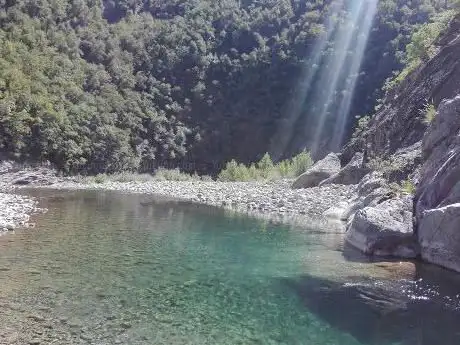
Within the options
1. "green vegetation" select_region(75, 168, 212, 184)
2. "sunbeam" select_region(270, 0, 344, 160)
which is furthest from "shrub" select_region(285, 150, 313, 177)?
"sunbeam" select_region(270, 0, 344, 160)

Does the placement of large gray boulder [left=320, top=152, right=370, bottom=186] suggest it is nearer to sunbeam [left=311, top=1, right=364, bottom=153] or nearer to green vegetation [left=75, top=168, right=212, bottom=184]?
green vegetation [left=75, top=168, right=212, bottom=184]

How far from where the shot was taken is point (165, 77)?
94875 mm

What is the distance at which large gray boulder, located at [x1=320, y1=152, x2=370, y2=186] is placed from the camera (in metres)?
33.6

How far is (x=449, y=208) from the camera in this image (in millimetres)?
13633

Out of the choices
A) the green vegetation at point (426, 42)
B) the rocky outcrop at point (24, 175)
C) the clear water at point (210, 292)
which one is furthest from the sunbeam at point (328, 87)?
the clear water at point (210, 292)

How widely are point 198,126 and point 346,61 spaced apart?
2847 cm

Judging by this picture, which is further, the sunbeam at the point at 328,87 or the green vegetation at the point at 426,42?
the sunbeam at the point at 328,87

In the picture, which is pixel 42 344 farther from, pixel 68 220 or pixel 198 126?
pixel 198 126

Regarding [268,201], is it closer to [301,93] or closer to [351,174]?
[351,174]

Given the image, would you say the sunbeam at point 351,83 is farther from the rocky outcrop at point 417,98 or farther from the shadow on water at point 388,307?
the shadow on water at point 388,307

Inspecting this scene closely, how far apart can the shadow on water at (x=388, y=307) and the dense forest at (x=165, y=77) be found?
171 feet

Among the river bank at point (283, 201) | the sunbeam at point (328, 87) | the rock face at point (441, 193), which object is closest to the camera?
the rock face at point (441, 193)

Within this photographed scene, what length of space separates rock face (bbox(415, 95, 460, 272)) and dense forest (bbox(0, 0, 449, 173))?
49.5 m

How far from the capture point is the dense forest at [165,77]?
64.1 metres
